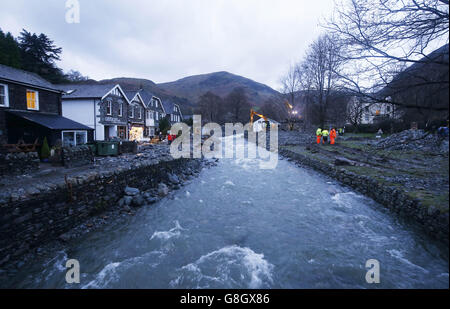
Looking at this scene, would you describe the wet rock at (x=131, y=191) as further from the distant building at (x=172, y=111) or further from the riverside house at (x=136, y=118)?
the distant building at (x=172, y=111)

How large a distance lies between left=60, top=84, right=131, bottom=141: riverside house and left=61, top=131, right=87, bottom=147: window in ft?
16.2

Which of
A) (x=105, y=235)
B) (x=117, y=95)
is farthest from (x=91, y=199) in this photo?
(x=117, y=95)

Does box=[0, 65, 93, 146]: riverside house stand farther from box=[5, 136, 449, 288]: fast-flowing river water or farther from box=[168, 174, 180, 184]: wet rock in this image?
box=[5, 136, 449, 288]: fast-flowing river water

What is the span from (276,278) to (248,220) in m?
2.84

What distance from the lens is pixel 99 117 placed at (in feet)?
71.7

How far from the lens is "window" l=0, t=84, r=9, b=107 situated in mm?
12445

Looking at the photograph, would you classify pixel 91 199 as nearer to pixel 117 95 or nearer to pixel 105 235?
pixel 105 235

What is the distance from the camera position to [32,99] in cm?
1438

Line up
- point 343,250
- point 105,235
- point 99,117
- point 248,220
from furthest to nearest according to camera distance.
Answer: point 99,117 < point 248,220 < point 105,235 < point 343,250

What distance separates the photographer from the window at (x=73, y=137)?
48.0 ft

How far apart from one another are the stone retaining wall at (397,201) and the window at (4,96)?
19.4 m

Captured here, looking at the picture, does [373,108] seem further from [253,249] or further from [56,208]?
[56,208]

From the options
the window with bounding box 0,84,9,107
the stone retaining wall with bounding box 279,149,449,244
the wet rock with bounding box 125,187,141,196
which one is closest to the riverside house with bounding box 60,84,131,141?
the window with bounding box 0,84,9,107

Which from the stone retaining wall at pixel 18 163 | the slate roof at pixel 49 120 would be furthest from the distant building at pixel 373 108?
the slate roof at pixel 49 120
